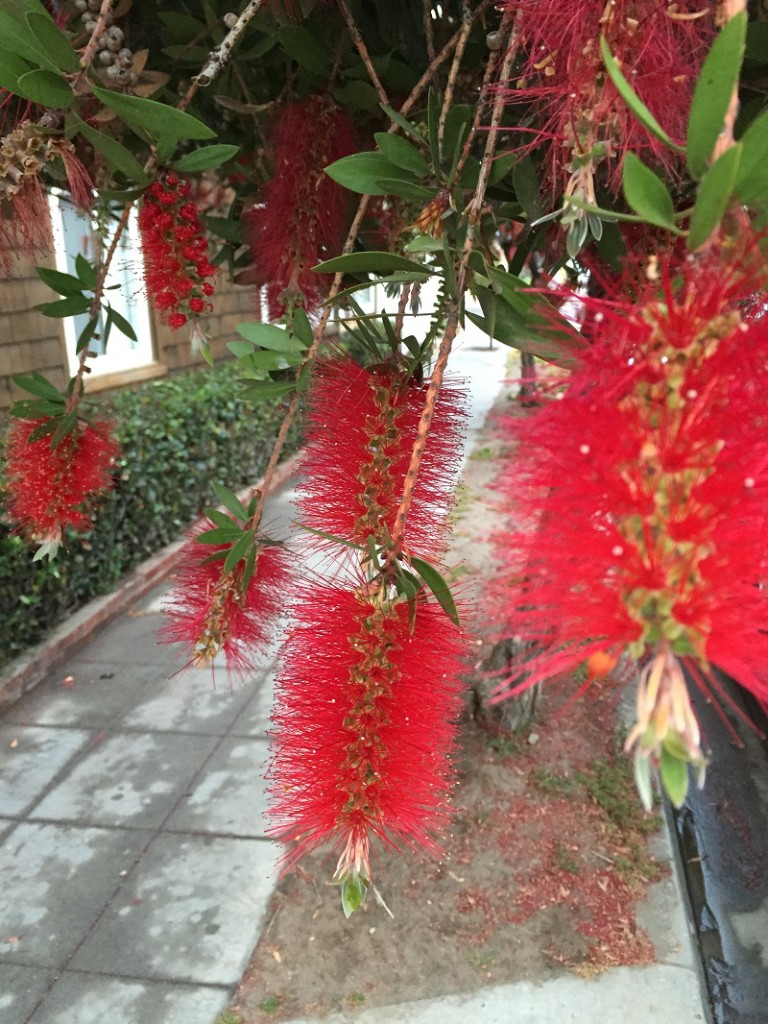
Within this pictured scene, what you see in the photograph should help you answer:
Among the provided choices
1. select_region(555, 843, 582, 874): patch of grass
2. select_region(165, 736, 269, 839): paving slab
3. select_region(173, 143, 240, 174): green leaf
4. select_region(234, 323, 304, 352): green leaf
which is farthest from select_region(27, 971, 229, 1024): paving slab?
select_region(173, 143, 240, 174): green leaf

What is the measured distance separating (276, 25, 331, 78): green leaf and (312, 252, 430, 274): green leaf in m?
0.53

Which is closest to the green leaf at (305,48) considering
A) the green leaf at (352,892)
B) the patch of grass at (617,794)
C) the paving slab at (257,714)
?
the green leaf at (352,892)

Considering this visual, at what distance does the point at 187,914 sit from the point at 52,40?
1.86 m

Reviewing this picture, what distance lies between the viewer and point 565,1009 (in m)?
1.65

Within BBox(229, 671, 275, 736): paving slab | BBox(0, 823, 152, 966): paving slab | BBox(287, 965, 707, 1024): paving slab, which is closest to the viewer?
BBox(287, 965, 707, 1024): paving slab

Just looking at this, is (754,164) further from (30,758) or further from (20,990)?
(30,758)

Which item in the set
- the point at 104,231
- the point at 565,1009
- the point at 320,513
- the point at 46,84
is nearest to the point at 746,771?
the point at 565,1009

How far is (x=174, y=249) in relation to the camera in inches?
33.6

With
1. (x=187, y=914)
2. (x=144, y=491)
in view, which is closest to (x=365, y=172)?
(x=187, y=914)

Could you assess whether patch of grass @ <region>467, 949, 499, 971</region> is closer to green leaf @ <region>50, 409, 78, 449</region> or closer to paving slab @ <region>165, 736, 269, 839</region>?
paving slab @ <region>165, 736, 269, 839</region>

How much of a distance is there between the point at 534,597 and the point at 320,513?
44 centimetres

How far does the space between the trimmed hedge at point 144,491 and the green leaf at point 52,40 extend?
219 cm

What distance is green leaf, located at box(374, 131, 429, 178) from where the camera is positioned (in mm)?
671

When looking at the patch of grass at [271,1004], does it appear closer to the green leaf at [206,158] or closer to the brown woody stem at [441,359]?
the brown woody stem at [441,359]
